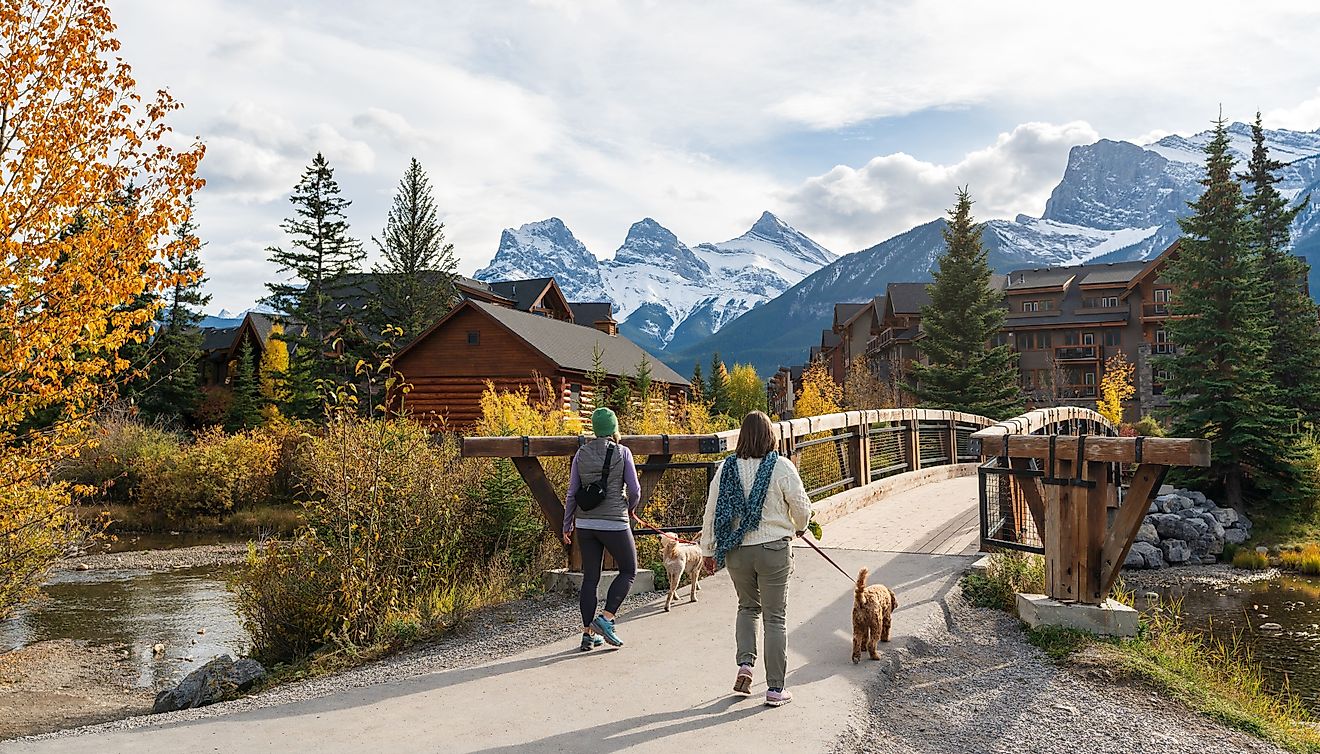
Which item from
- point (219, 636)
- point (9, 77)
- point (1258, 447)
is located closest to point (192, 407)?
point (219, 636)

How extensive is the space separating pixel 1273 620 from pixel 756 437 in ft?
51.5

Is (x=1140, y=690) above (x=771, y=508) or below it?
below

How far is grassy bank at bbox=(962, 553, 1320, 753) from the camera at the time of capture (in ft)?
20.8

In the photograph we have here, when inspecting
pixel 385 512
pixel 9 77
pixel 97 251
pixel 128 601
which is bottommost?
pixel 128 601

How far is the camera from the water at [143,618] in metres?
13.0

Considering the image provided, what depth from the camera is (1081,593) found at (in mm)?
7652

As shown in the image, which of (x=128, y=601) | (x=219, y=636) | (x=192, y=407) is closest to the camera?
(x=219, y=636)

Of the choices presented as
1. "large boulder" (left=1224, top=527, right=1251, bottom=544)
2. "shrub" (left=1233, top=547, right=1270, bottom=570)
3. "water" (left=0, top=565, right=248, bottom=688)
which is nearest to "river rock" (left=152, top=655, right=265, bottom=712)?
"water" (left=0, top=565, right=248, bottom=688)

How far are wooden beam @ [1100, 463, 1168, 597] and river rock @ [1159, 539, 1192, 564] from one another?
61.8 ft

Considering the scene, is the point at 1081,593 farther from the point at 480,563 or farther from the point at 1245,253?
the point at 1245,253

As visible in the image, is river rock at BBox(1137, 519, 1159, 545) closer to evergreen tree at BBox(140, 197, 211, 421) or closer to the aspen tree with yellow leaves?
the aspen tree with yellow leaves

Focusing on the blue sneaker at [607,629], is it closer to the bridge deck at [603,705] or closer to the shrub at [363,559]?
the bridge deck at [603,705]

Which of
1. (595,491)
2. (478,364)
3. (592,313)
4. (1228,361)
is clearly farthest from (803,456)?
(592,313)

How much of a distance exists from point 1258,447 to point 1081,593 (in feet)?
76.6
